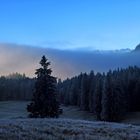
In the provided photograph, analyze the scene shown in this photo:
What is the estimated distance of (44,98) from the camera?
60.7 meters

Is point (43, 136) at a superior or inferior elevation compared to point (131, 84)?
inferior

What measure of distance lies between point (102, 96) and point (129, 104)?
11169mm

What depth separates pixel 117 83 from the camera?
10869 centimetres

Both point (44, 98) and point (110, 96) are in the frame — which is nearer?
point (44, 98)

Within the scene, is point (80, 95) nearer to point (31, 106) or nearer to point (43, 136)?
point (31, 106)

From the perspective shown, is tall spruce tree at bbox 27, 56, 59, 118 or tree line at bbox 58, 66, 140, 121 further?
tree line at bbox 58, 66, 140, 121

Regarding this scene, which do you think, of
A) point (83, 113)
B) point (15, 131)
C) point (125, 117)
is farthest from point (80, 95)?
point (15, 131)

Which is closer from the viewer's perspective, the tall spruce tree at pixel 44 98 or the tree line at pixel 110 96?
the tall spruce tree at pixel 44 98

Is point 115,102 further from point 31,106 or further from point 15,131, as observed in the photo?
point 15,131

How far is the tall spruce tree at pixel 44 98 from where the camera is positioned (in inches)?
2382

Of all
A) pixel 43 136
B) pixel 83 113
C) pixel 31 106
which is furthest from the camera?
pixel 83 113

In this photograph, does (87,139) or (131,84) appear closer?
(87,139)

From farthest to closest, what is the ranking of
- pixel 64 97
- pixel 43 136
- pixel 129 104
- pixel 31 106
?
pixel 64 97 < pixel 129 104 < pixel 31 106 < pixel 43 136

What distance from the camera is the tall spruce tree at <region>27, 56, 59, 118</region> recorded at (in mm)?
60500
